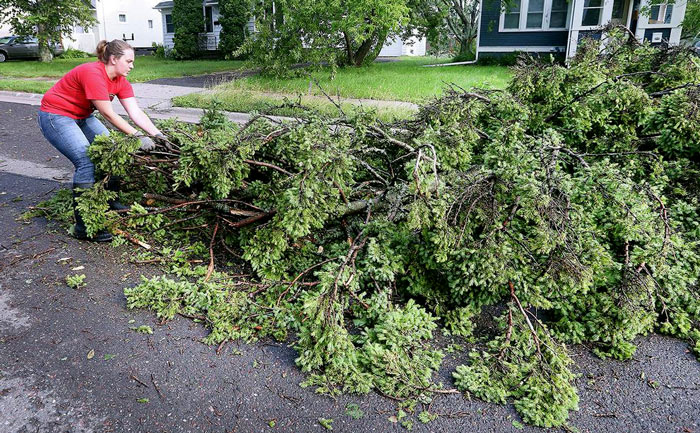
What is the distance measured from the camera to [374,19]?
11930 millimetres

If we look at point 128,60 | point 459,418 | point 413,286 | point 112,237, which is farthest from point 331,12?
point 459,418

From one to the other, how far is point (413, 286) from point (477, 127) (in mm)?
1741

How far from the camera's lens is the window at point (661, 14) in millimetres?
17703

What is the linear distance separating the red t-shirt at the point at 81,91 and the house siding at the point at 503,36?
18218mm

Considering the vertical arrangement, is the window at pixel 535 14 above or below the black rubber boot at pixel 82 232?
above

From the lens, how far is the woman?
4.14 meters

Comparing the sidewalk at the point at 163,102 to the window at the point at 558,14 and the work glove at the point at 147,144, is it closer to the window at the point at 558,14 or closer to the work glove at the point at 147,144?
the work glove at the point at 147,144

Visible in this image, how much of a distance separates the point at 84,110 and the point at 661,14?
1999cm

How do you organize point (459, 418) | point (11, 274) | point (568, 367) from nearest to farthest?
point (459, 418)
point (568, 367)
point (11, 274)

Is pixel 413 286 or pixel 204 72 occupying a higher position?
pixel 204 72

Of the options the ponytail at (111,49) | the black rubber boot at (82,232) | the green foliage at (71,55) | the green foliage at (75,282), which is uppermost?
the green foliage at (71,55)

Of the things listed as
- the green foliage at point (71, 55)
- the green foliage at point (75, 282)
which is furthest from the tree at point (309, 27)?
the green foliage at point (71, 55)

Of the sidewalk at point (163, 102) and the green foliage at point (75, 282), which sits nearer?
the green foliage at point (75, 282)

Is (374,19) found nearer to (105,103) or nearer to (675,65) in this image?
(675,65)
